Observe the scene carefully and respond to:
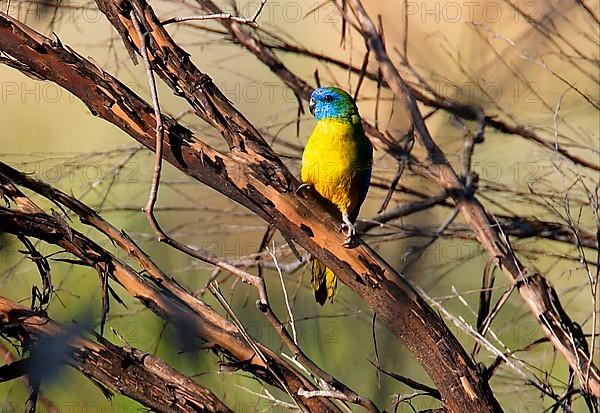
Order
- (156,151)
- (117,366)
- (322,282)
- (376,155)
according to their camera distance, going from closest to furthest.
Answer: (156,151), (117,366), (322,282), (376,155)

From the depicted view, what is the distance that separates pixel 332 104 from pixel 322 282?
2.00 ft

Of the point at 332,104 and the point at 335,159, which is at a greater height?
the point at 332,104

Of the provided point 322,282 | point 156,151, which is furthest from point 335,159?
point 156,151

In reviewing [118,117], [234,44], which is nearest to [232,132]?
[118,117]

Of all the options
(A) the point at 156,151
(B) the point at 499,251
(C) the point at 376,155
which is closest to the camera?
(A) the point at 156,151

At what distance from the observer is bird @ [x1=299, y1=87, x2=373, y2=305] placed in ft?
8.48

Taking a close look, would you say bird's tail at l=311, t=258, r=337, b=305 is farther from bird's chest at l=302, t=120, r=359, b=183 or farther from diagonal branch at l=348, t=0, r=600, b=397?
diagonal branch at l=348, t=0, r=600, b=397

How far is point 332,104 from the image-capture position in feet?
8.99

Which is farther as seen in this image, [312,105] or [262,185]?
[312,105]

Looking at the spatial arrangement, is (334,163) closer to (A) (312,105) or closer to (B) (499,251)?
(A) (312,105)

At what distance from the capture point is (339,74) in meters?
3.50

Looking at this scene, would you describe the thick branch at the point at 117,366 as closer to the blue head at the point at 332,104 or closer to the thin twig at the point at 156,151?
the thin twig at the point at 156,151

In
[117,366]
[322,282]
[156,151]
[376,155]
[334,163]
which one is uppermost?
[376,155]

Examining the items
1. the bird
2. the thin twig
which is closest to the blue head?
the bird
